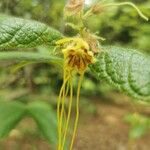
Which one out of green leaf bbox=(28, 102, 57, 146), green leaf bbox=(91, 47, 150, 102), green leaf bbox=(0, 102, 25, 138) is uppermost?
green leaf bbox=(91, 47, 150, 102)

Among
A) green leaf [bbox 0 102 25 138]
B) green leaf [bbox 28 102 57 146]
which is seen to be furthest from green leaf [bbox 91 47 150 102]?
green leaf [bbox 28 102 57 146]

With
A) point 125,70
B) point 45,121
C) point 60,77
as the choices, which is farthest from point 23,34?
point 60,77

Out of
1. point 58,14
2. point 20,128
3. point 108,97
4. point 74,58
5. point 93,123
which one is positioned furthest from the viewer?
point 108,97

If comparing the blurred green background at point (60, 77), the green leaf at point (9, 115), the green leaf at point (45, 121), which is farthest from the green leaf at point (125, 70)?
the green leaf at point (45, 121)

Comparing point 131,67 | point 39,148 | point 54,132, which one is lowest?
point 39,148

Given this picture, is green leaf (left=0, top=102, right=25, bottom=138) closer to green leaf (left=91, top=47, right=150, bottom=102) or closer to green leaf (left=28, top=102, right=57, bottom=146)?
green leaf (left=28, top=102, right=57, bottom=146)

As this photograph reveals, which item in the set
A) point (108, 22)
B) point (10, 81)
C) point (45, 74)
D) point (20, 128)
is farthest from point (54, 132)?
point (20, 128)

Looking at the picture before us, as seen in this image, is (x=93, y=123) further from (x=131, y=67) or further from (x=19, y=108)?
(x=131, y=67)
